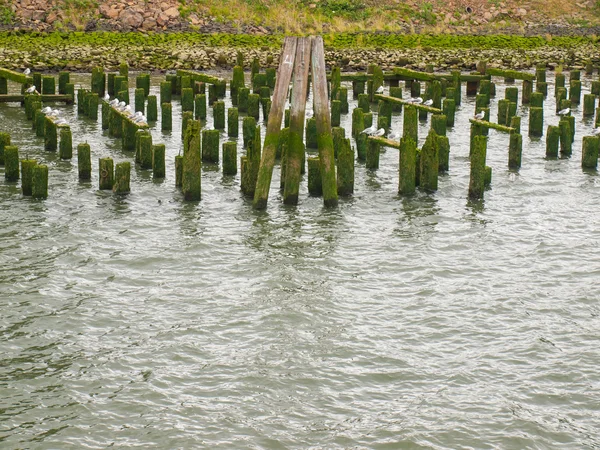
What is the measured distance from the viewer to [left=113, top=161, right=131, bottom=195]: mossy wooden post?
2236 centimetres

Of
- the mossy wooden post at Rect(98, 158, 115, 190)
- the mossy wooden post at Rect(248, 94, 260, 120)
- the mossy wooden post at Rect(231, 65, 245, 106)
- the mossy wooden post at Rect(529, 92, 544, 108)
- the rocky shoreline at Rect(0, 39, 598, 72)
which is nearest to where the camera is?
the mossy wooden post at Rect(98, 158, 115, 190)

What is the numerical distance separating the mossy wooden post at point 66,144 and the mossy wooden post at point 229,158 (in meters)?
4.06

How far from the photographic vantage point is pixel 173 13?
183 ft

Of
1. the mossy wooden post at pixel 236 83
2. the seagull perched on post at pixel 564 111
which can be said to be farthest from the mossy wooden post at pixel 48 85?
the seagull perched on post at pixel 564 111

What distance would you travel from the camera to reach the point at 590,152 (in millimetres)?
25516

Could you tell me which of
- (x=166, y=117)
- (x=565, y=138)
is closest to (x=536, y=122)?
(x=565, y=138)

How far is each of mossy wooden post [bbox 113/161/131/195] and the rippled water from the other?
0.77ft

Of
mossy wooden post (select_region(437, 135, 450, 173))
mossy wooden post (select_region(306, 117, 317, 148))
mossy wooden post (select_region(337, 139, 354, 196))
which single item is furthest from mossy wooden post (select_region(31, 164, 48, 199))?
mossy wooden post (select_region(437, 135, 450, 173))

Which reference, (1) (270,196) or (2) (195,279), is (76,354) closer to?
(2) (195,279)

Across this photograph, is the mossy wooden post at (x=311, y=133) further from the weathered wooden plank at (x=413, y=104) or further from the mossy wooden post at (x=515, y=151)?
the mossy wooden post at (x=515, y=151)

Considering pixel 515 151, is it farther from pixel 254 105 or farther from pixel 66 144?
pixel 66 144

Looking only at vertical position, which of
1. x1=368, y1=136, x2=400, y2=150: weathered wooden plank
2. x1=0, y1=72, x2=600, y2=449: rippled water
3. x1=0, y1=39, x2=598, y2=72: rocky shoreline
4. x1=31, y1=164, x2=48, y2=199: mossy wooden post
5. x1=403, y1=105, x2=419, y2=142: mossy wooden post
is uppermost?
x1=0, y1=39, x2=598, y2=72: rocky shoreline

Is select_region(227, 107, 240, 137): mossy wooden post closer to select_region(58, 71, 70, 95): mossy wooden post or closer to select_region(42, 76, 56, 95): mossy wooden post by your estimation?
select_region(42, 76, 56, 95): mossy wooden post

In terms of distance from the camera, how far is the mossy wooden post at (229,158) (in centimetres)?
2425
